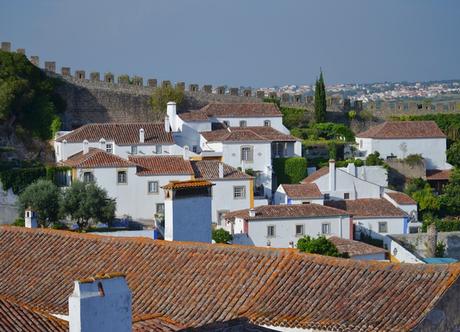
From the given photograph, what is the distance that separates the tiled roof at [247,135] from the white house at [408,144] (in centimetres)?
461

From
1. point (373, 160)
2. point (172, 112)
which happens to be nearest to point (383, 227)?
point (373, 160)

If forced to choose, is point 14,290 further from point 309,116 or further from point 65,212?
point 309,116

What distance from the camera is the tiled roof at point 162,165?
40875mm

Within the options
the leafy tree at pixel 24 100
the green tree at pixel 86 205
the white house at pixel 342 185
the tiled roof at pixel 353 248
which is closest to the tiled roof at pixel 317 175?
the white house at pixel 342 185

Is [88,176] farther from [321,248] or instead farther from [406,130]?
[406,130]

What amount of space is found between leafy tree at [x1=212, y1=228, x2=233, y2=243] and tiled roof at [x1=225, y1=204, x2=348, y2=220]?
8.73 feet

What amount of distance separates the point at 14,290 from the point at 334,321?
4.15 m

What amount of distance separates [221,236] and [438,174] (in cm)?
1797

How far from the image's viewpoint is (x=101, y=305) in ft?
33.8

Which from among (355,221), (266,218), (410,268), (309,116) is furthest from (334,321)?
(309,116)

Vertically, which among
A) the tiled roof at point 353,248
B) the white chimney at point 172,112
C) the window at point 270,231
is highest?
the white chimney at point 172,112

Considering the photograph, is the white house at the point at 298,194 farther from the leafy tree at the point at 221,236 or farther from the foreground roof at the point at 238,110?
the foreground roof at the point at 238,110

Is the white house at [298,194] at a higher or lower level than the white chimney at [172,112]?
lower

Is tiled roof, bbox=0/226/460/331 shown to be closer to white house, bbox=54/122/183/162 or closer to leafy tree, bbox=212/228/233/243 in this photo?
leafy tree, bbox=212/228/233/243
